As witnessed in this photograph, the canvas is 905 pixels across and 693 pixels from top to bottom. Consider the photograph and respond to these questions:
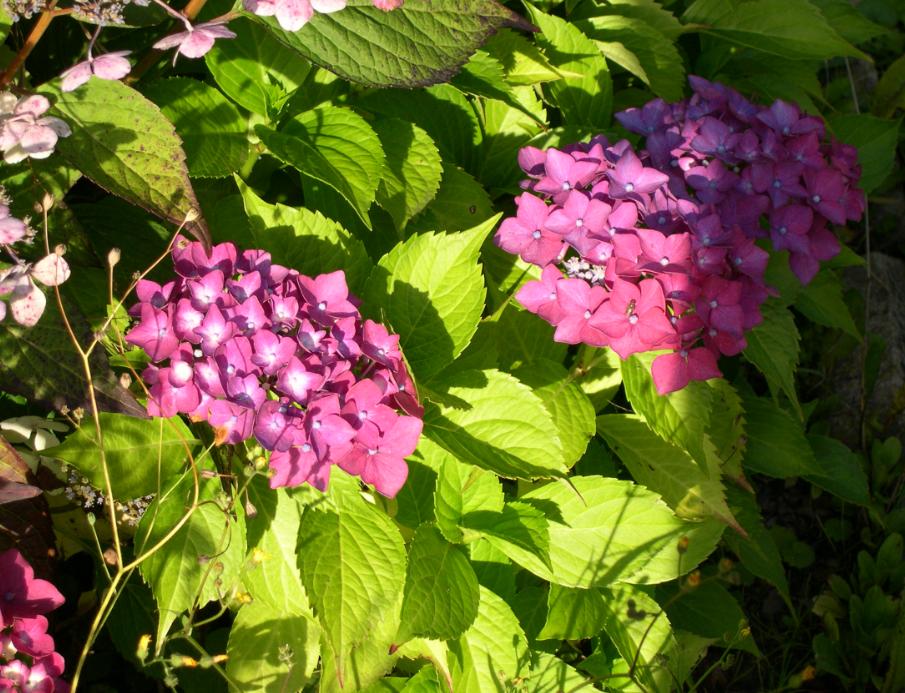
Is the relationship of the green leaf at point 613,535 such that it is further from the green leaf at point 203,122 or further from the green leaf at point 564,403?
the green leaf at point 203,122

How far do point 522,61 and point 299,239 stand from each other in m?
0.86

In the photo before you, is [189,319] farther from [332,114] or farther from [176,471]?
[332,114]

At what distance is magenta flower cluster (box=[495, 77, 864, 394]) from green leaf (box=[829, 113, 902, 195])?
2.30 feet

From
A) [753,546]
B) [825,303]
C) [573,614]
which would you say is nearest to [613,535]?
[573,614]

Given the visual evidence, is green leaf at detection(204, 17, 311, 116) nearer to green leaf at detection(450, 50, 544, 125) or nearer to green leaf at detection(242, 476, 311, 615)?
green leaf at detection(450, 50, 544, 125)

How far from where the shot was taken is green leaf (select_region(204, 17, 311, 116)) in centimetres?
193

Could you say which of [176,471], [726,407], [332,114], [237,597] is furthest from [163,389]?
[726,407]

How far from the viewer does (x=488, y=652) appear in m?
1.85

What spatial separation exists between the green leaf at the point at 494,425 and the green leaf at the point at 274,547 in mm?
297

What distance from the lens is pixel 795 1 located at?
2.68 m

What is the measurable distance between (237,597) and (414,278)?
0.64 meters

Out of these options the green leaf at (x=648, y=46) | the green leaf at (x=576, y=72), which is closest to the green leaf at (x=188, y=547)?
the green leaf at (x=576, y=72)

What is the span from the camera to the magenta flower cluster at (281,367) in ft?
4.58

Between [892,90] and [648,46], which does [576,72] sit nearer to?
[648,46]
